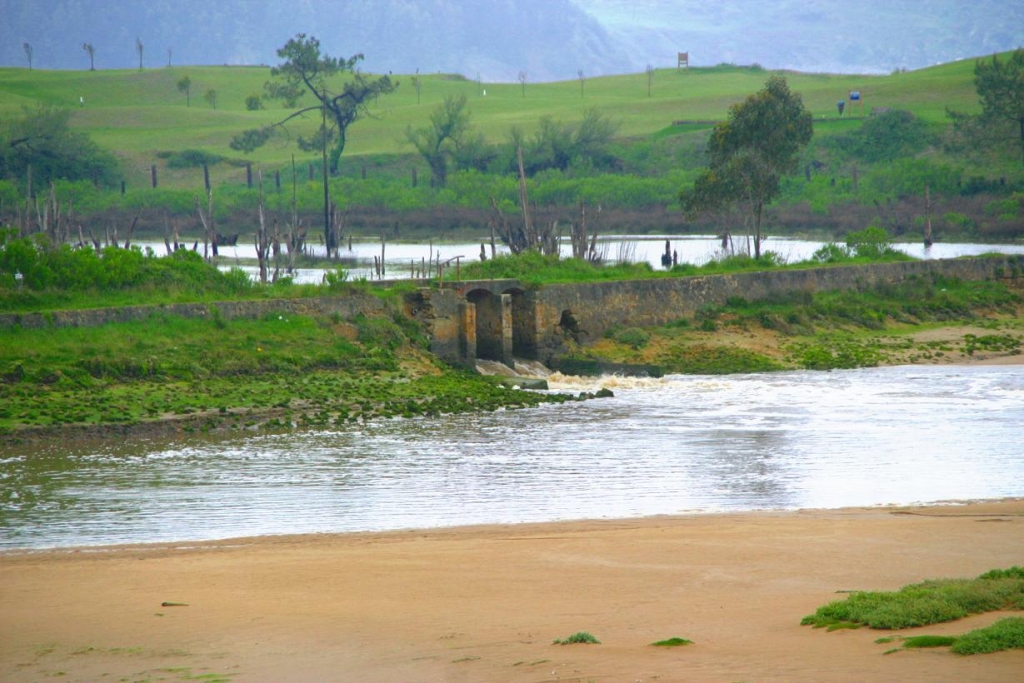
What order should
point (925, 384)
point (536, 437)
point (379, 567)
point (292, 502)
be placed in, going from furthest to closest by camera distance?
point (925, 384), point (536, 437), point (292, 502), point (379, 567)

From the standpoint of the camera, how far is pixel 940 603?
10727mm

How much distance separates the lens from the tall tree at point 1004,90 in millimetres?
73062

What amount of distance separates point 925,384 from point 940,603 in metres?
20.3

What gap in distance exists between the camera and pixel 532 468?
67.9 feet

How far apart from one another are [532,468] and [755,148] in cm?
3024

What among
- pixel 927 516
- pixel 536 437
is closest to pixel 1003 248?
pixel 536 437

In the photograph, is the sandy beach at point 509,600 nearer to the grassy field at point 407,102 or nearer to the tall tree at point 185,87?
the grassy field at point 407,102

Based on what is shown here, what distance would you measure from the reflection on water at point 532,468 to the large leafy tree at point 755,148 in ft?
68.8

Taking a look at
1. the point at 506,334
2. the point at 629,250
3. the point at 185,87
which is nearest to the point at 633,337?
the point at 506,334

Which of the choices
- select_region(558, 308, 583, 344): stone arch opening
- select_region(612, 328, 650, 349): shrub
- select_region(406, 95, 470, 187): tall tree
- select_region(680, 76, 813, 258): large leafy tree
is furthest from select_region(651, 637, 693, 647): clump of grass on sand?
select_region(406, 95, 470, 187): tall tree

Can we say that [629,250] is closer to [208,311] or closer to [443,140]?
[208,311]

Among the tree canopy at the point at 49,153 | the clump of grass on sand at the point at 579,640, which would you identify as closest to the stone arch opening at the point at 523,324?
the clump of grass on sand at the point at 579,640

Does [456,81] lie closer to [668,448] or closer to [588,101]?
[588,101]

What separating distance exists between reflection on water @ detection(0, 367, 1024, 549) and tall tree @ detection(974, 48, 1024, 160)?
4940cm
